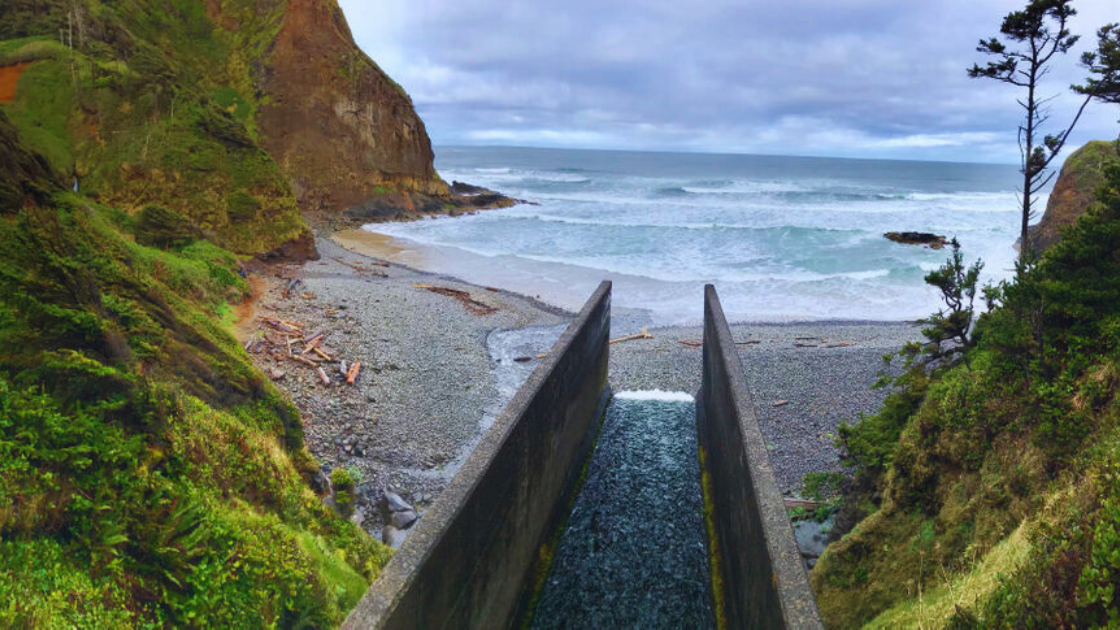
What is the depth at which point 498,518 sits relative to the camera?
7.18 m

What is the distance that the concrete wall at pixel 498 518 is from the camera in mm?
5000

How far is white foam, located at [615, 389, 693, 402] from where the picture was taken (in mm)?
15312

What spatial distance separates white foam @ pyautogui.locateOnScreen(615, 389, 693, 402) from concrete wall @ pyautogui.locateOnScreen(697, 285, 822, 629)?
Answer: 3.08 metres

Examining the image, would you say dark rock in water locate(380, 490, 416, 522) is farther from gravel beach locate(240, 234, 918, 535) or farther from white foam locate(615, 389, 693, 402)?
white foam locate(615, 389, 693, 402)

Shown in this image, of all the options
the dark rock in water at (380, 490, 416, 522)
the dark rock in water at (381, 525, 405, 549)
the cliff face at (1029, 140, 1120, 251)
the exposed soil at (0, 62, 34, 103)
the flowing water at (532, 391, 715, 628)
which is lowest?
the flowing water at (532, 391, 715, 628)

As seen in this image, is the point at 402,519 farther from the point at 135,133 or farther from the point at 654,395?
the point at 135,133

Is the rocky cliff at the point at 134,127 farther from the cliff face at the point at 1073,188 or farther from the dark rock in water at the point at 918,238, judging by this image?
the dark rock in water at the point at 918,238

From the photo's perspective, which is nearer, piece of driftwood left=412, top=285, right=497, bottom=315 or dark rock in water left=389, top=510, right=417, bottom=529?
dark rock in water left=389, top=510, right=417, bottom=529

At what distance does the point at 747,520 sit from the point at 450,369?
32.3ft

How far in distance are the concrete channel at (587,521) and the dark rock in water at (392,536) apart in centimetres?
191

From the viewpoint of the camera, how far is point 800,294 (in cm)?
2548

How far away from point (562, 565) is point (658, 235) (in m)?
32.7

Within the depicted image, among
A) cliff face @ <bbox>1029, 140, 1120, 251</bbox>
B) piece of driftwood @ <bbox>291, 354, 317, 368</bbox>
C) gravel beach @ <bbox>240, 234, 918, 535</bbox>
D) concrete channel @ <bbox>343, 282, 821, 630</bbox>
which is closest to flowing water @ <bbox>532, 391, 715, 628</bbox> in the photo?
concrete channel @ <bbox>343, 282, 821, 630</bbox>

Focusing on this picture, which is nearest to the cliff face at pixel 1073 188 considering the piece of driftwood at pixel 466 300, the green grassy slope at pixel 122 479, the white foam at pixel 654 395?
the white foam at pixel 654 395
